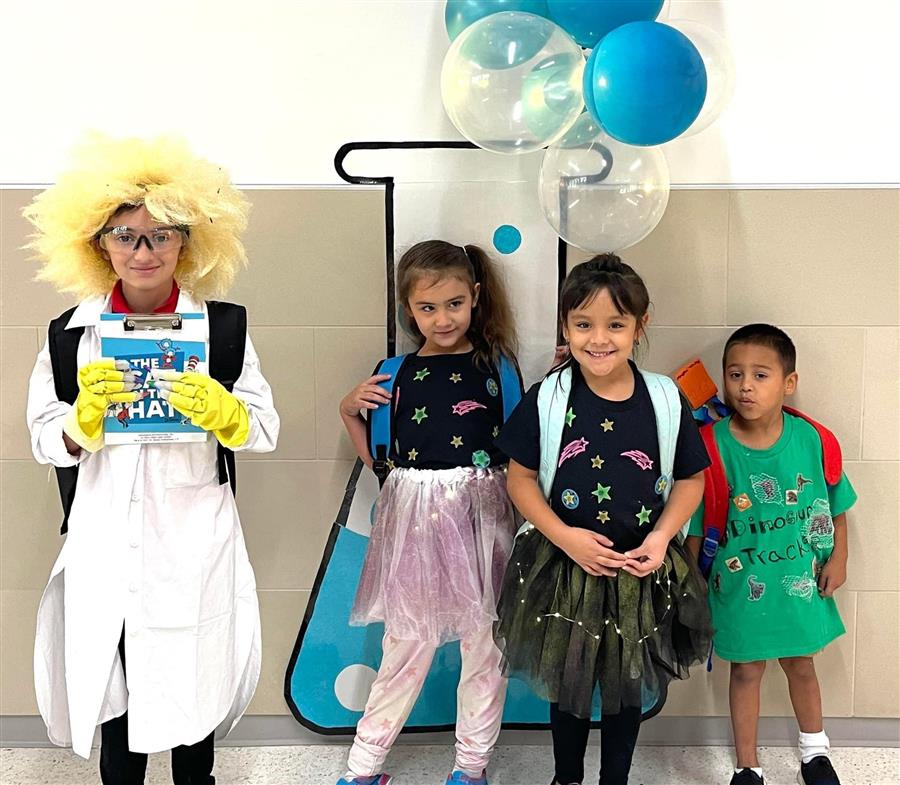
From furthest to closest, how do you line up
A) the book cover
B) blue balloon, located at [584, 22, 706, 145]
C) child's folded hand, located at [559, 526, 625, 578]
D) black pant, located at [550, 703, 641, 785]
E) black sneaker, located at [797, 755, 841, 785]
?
black sneaker, located at [797, 755, 841, 785] → black pant, located at [550, 703, 641, 785] → child's folded hand, located at [559, 526, 625, 578] → the book cover → blue balloon, located at [584, 22, 706, 145]

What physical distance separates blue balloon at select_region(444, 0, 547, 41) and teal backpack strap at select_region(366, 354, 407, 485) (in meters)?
0.75

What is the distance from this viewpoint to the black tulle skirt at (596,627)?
6.40ft

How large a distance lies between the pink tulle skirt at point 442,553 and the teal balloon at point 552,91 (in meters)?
0.79

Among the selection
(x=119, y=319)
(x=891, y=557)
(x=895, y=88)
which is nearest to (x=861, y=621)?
(x=891, y=557)

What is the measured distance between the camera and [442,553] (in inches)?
84.0

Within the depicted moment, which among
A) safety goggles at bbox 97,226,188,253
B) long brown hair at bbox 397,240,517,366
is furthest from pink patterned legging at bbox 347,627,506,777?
safety goggles at bbox 97,226,188,253

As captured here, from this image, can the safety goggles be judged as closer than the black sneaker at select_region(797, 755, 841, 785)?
Yes

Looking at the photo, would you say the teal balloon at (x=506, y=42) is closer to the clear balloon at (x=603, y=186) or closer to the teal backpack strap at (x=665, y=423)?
the clear balloon at (x=603, y=186)

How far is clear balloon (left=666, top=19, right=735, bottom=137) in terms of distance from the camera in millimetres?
1963

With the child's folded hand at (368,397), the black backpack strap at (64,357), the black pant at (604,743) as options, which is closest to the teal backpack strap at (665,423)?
the black pant at (604,743)

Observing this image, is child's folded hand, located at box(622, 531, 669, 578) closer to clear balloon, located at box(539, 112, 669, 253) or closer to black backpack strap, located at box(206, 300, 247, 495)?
clear balloon, located at box(539, 112, 669, 253)

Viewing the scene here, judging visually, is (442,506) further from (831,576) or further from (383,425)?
(831,576)

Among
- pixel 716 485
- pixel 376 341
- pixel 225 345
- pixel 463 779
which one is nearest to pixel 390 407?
pixel 376 341

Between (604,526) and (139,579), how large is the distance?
0.94 meters
